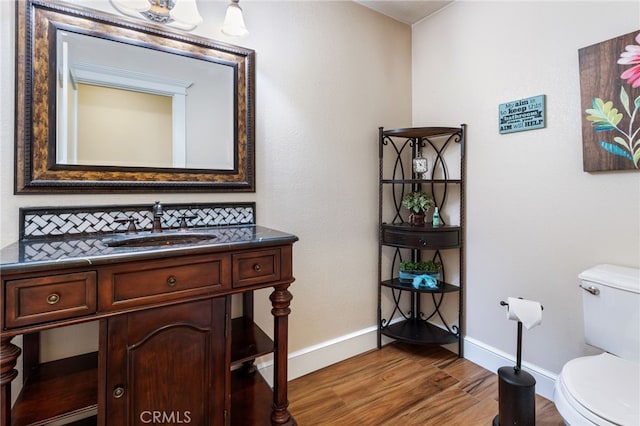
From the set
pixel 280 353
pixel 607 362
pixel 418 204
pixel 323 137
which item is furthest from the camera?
pixel 418 204

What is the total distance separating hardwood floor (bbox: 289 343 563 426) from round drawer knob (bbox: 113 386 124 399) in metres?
0.87

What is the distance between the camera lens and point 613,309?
130cm

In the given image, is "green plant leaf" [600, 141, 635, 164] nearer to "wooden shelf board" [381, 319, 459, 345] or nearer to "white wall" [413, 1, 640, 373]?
"white wall" [413, 1, 640, 373]

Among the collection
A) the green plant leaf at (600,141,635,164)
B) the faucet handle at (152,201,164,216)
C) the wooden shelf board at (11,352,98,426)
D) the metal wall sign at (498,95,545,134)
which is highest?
the metal wall sign at (498,95,545,134)

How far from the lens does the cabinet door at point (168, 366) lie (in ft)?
3.39

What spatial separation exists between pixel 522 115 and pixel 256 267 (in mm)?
1682

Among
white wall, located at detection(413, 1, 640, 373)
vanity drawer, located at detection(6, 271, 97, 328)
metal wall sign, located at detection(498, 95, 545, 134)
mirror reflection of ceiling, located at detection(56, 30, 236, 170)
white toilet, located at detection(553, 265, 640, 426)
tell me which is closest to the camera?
vanity drawer, located at detection(6, 271, 97, 328)

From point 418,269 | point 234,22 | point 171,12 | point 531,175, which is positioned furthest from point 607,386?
point 171,12

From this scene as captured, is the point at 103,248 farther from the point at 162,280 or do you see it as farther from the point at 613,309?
the point at 613,309

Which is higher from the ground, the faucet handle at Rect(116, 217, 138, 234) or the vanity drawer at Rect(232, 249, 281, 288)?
the faucet handle at Rect(116, 217, 138, 234)

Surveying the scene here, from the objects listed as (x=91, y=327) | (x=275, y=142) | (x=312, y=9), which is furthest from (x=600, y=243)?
(x=91, y=327)

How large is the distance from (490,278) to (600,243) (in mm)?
612

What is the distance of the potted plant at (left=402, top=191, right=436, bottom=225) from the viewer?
2158mm

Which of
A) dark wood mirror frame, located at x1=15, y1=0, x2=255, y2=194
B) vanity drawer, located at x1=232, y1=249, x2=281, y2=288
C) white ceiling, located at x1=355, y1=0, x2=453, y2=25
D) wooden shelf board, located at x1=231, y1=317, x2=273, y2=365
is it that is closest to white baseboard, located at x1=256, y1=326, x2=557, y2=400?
wooden shelf board, located at x1=231, y1=317, x2=273, y2=365
